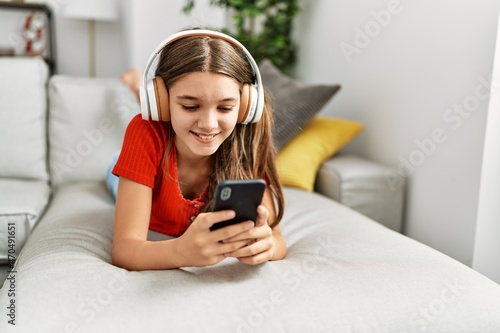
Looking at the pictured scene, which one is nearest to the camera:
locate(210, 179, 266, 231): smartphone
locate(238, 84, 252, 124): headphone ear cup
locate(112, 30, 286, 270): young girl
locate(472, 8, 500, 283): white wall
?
locate(210, 179, 266, 231): smartphone

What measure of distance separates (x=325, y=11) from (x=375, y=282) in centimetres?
155

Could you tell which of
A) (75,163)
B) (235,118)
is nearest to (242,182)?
(235,118)

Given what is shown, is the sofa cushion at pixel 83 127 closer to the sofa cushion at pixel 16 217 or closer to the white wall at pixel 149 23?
the sofa cushion at pixel 16 217

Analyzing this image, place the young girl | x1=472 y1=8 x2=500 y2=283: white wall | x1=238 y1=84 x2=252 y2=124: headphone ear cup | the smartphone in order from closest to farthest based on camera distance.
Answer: the smartphone < the young girl < x1=238 y1=84 x2=252 y2=124: headphone ear cup < x1=472 y1=8 x2=500 y2=283: white wall

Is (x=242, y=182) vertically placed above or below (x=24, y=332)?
above

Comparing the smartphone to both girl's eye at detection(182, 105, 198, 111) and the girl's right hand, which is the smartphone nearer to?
the girl's right hand

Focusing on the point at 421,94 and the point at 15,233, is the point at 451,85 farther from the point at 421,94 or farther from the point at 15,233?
the point at 15,233

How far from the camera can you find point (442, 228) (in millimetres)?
1396

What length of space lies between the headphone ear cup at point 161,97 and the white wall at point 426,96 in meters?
0.78

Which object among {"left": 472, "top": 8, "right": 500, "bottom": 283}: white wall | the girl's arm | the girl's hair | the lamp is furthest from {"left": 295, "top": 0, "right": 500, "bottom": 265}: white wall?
the lamp

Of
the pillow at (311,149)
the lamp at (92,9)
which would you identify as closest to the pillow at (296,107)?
the pillow at (311,149)

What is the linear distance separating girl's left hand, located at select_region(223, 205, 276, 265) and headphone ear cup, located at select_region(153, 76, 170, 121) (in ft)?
0.92

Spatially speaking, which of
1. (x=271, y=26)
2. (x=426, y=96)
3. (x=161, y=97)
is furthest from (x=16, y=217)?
(x=271, y=26)

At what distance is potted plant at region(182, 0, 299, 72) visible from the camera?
232 cm
